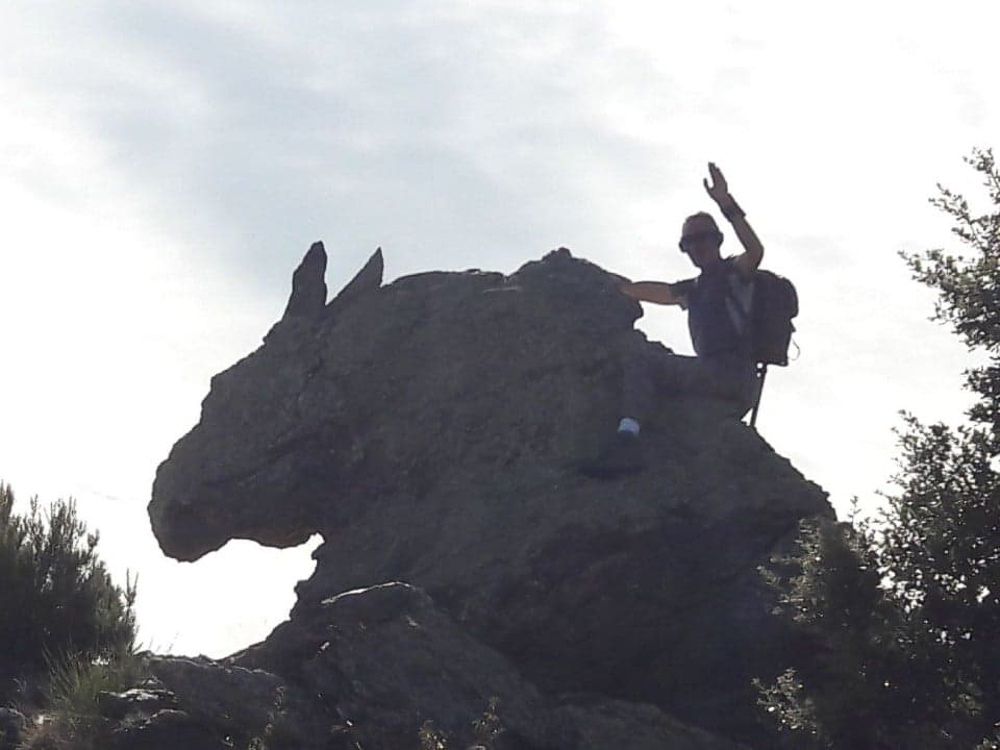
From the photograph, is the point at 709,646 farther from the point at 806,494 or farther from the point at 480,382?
the point at 480,382

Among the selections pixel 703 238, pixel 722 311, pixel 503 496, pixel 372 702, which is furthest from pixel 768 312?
pixel 372 702

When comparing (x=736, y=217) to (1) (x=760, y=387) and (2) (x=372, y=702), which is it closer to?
(1) (x=760, y=387)

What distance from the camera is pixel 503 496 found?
13.6 meters

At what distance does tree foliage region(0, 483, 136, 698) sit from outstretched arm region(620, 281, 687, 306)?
580cm

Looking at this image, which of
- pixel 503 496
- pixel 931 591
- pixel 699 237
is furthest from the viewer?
pixel 699 237

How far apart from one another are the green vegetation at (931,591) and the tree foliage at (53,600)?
6261 mm

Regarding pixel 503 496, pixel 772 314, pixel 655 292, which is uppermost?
pixel 655 292

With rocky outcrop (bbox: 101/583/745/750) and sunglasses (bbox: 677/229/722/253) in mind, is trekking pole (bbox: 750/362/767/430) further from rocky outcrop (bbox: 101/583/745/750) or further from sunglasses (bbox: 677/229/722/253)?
rocky outcrop (bbox: 101/583/745/750)

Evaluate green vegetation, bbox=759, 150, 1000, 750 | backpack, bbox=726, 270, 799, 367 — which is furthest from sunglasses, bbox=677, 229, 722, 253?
green vegetation, bbox=759, 150, 1000, 750

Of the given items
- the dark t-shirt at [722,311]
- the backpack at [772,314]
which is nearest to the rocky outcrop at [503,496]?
the dark t-shirt at [722,311]

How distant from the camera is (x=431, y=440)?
48.1ft

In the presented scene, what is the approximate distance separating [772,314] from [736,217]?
1072 mm

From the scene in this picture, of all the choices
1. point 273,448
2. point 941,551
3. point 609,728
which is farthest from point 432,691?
point 273,448

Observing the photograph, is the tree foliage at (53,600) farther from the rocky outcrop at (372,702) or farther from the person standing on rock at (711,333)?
the person standing on rock at (711,333)
